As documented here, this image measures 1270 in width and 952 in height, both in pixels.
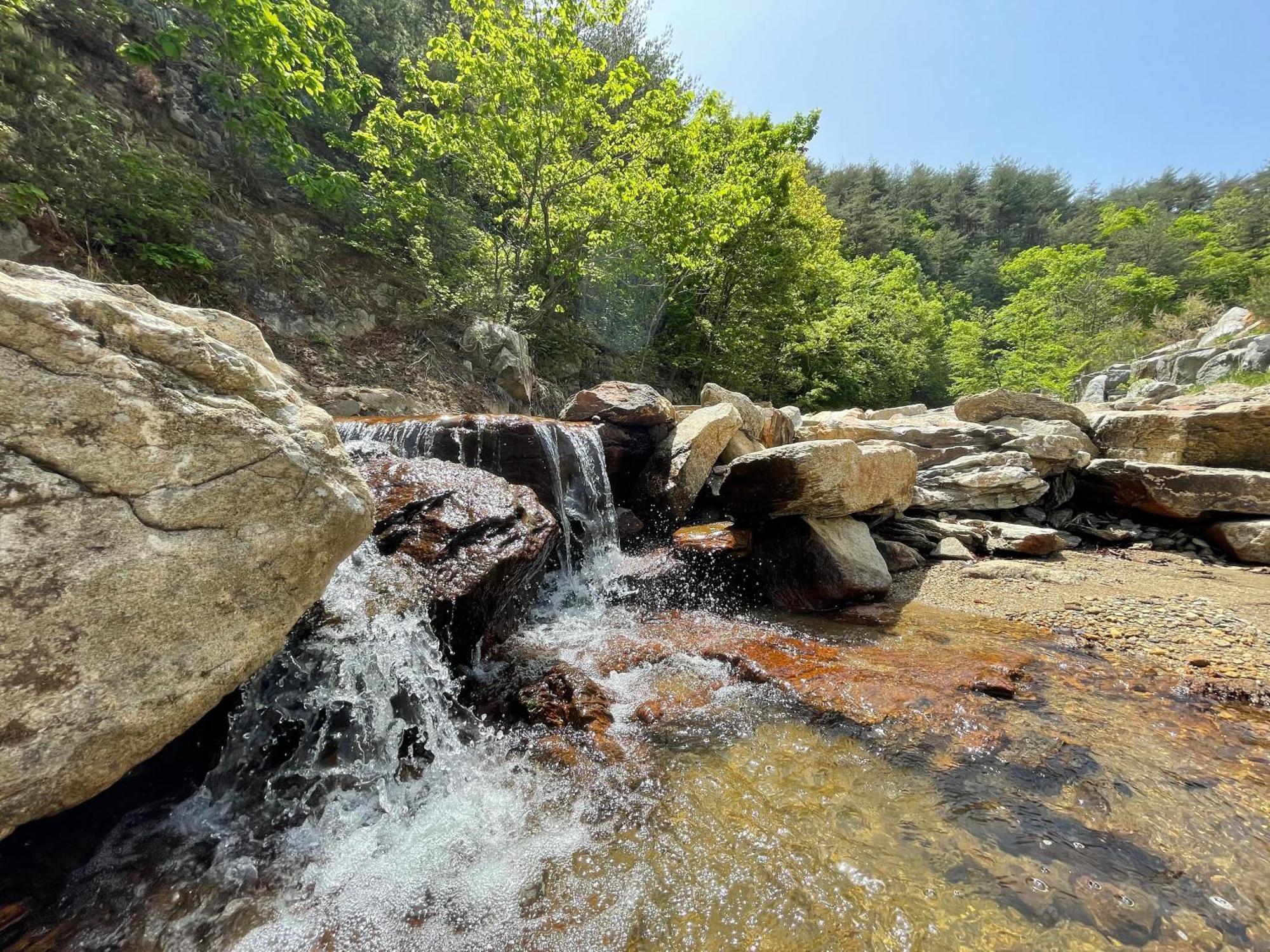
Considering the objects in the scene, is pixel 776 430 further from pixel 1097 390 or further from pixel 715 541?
pixel 1097 390

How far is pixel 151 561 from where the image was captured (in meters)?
1.73

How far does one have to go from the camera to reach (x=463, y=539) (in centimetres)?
389

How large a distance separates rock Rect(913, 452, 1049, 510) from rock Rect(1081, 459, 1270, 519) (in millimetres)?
900

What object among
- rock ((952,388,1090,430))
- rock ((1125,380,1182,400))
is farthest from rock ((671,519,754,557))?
rock ((1125,380,1182,400))

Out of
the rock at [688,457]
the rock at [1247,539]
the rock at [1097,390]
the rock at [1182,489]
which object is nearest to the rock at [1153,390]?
the rock at [1097,390]

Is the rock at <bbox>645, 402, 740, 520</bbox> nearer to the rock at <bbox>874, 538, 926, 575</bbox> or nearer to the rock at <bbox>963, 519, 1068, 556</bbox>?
the rock at <bbox>874, 538, 926, 575</bbox>

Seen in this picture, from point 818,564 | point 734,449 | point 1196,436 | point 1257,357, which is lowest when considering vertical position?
point 818,564

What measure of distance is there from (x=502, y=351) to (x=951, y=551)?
975 cm

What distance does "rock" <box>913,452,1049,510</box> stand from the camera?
7.93 m

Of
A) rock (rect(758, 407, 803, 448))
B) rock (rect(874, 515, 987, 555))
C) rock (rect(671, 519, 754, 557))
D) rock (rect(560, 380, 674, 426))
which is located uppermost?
rock (rect(560, 380, 674, 426))

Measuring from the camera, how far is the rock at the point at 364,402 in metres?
8.55

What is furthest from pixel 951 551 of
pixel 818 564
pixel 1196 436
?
pixel 1196 436

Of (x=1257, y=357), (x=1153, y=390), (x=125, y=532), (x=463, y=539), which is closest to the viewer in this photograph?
(x=125, y=532)

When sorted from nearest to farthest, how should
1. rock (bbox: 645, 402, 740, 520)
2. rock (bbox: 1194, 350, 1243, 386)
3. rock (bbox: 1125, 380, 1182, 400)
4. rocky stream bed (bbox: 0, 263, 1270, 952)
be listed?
1. rocky stream bed (bbox: 0, 263, 1270, 952)
2. rock (bbox: 645, 402, 740, 520)
3. rock (bbox: 1125, 380, 1182, 400)
4. rock (bbox: 1194, 350, 1243, 386)
